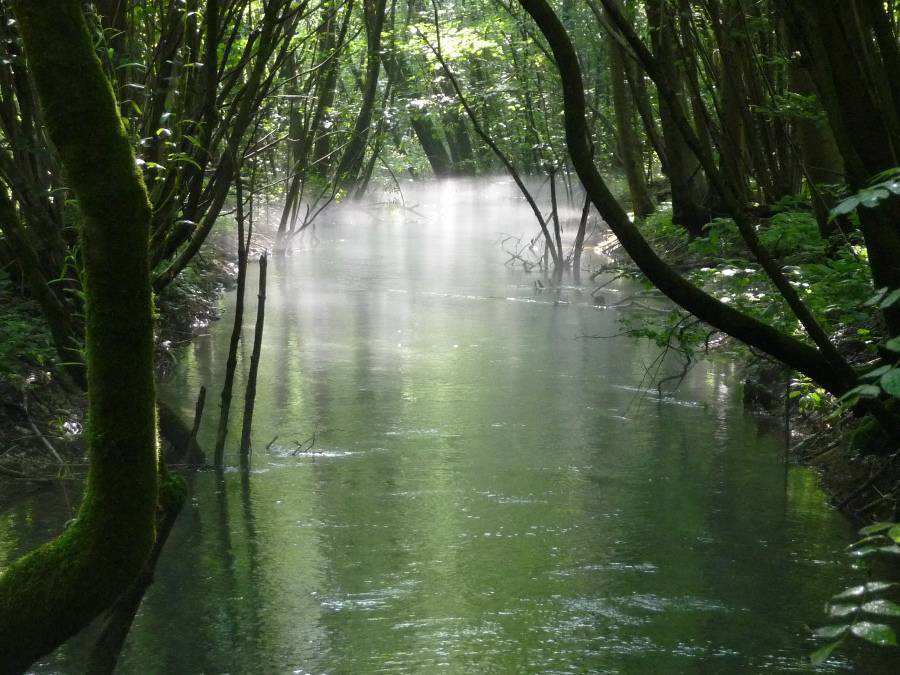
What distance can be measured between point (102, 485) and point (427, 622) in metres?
2.27

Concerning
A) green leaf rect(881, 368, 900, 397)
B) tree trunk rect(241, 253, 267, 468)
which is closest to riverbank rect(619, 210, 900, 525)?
green leaf rect(881, 368, 900, 397)

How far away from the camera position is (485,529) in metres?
5.62

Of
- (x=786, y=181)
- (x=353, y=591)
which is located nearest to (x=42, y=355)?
(x=353, y=591)

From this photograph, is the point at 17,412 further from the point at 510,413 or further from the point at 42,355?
the point at 510,413

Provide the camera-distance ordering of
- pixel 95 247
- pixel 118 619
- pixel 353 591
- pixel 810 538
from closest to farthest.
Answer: pixel 95 247 → pixel 118 619 → pixel 353 591 → pixel 810 538

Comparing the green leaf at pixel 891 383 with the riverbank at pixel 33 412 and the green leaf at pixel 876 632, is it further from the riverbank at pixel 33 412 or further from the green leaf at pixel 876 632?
the riverbank at pixel 33 412

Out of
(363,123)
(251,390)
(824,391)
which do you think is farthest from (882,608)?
(363,123)

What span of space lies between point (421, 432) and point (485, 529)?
2.04 m

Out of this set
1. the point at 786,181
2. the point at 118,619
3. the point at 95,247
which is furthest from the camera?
the point at 786,181

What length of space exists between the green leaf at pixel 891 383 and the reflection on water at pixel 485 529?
2.29m

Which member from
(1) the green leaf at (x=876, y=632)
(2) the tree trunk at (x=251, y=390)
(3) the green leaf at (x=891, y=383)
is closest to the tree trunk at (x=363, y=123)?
(2) the tree trunk at (x=251, y=390)

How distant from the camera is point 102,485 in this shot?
2.55 meters

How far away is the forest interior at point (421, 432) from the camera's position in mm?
2551

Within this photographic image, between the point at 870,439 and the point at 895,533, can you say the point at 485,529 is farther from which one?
the point at 895,533
